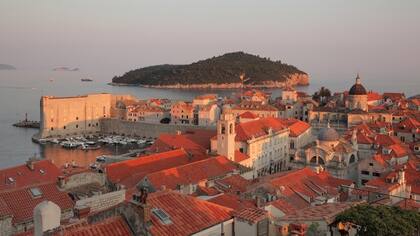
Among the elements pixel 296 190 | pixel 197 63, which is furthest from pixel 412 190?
pixel 197 63

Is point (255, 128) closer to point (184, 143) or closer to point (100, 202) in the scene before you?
point (184, 143)

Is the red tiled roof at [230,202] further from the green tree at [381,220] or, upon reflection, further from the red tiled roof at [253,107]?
the red tiled roof at [253,107]

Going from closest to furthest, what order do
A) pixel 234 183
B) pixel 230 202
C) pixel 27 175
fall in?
pixel 230 202 < pixel 27 175 < pixel 234 183

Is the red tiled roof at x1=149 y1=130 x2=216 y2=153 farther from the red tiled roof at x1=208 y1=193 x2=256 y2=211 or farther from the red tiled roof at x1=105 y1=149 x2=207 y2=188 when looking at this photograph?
the red tiled roof at x1=208 y1=193 x2=256 y2=211

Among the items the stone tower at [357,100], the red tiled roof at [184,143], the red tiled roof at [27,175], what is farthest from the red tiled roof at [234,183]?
the stone tower at [357,100]

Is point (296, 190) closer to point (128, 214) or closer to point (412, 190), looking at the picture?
point (412, 190)

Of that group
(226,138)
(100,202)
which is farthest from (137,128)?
(100,202)
